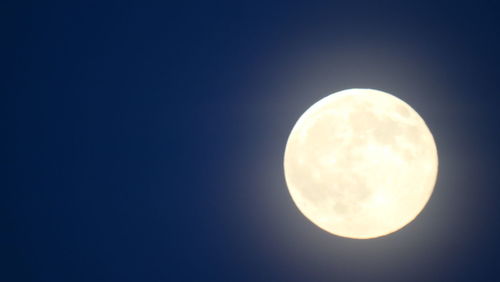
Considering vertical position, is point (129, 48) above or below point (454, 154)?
above

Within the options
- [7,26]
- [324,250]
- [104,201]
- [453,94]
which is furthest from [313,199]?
[7,26]

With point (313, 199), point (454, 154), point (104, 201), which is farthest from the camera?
point (104, 201)

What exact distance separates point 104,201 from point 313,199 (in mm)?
1813

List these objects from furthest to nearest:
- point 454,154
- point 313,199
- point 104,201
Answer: point 104,201
point 454,154
point 313,199

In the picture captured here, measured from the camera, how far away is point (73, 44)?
4035 mm

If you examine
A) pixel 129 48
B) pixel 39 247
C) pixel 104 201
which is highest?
pixel 129 48

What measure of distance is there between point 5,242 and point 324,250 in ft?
8.99

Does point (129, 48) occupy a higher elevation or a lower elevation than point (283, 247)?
higher

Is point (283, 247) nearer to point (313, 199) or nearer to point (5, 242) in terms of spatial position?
point (313, 199)

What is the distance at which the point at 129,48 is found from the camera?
158 inches

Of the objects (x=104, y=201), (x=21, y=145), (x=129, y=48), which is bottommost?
(x=104, y=201)

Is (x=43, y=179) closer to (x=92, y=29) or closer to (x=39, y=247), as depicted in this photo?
(x=39, y=247)

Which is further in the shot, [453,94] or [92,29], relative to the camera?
[92,29]

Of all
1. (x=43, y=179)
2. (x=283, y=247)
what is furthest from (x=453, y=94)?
(x=43, y=179)
